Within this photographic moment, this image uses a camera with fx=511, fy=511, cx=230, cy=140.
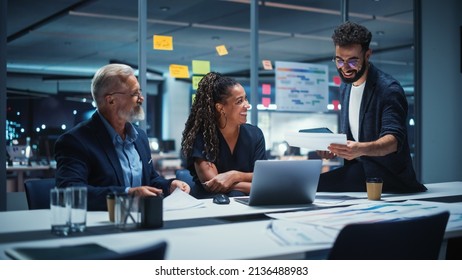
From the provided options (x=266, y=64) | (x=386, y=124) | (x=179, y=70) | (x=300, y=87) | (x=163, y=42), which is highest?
(x=163, y=42)

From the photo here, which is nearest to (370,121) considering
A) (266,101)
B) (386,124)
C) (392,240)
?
(386,124)

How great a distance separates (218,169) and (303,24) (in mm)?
4750

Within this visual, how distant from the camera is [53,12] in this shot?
583 cm

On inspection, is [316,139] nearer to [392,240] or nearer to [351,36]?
[351,36]

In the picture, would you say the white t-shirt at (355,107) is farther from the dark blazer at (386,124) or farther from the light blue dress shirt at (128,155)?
the light blue dress shirt at (128,155)

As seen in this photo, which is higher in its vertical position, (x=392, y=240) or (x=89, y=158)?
(x=89, y=158)

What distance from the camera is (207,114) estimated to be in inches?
109

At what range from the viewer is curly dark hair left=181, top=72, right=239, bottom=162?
8.80ft

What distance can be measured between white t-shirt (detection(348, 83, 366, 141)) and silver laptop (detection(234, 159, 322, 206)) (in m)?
0.65

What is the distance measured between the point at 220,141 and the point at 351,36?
86 cm

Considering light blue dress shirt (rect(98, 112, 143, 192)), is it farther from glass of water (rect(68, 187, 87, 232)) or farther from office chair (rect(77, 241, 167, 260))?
office chair (rect(77, 241, 167, 260))

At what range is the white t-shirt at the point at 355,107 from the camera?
260cm

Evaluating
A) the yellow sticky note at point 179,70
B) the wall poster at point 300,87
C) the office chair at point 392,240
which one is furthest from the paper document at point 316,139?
the yellow sticky note at point 179,70
